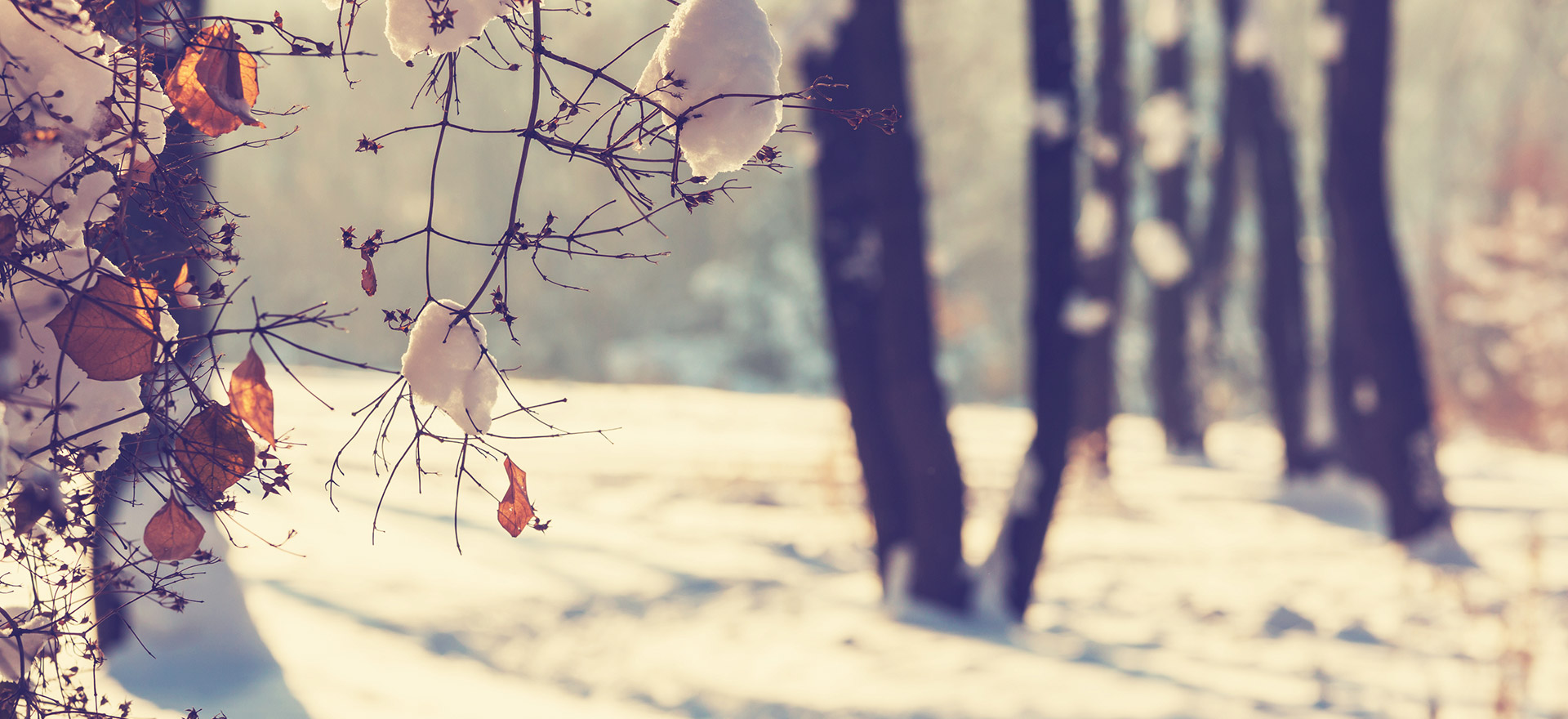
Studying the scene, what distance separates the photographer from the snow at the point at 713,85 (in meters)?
1.69

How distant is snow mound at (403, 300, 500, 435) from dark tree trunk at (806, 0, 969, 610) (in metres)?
3.78

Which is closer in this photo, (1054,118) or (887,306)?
(1054,118)

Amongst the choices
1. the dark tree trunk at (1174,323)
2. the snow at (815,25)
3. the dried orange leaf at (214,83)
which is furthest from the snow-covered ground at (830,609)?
the snow at (815,25)

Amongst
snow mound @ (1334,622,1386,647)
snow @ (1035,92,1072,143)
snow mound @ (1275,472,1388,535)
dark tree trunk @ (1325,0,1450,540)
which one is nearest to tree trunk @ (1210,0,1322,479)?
snow mound @ (1275,472,1388,535)

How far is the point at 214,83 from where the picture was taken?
1.58m

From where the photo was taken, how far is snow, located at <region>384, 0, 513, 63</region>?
1.62 m

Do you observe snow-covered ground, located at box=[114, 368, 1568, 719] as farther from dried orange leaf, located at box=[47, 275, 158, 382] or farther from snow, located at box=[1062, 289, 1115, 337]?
snow, located at box=[1062, 289, 1115, 337]

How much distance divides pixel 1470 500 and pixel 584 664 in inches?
364

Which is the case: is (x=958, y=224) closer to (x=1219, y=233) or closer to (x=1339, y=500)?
(x=1219, y=233)

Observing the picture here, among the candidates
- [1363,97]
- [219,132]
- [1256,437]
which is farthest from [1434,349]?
[219,132]

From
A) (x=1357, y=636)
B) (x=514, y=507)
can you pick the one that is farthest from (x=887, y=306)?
(x=514, y=507)

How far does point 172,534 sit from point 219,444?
179 millimetres

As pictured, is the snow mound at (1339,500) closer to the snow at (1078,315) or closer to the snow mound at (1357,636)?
the snow mound at (1357,636)

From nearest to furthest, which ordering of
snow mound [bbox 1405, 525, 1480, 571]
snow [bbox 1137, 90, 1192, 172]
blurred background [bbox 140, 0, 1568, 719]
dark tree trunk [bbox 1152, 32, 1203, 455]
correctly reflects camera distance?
1. blurred background [bbox 140, 0, 1568, 719]
2. snow mound [bbox 1405, 525, 1480, 571]
3. snow [bbox 1137, 90, 1192, 172]
4. dark tree trunk [bbox 1152, 32, 1203, 455]
